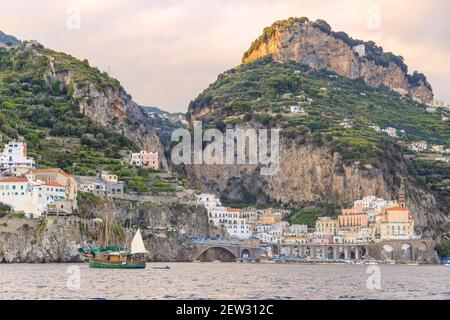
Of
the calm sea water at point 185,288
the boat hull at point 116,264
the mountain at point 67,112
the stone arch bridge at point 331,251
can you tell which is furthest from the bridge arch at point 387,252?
the calm sea water at point 185,288

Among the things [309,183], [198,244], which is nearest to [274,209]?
[309,183]

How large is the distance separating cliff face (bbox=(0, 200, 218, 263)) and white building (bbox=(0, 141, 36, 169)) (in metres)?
15.0

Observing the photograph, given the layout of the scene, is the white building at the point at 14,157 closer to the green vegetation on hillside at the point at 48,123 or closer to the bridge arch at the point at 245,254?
the green vegetation on hillside at the point at 48,123

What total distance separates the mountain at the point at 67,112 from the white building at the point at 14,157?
3486 mm

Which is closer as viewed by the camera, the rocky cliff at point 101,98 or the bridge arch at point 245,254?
the bridge arch at point 245,254

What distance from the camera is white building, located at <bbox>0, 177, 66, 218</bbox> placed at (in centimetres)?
11633

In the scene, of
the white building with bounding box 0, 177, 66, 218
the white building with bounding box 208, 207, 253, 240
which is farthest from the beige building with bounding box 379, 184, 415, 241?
the white building with bounding box 0, 177, 66, 218

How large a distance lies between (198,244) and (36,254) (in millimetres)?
30621

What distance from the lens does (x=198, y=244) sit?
5295 inches

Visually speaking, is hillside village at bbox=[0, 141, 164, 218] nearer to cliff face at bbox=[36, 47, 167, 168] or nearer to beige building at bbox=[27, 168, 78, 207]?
beige building at bbox=[27, 168, 78, 207]

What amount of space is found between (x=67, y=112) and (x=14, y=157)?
29.1 m

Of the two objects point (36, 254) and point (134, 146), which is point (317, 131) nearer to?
point (134, 146)

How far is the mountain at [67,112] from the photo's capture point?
144m

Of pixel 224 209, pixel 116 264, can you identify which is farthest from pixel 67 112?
pixel 116 264
